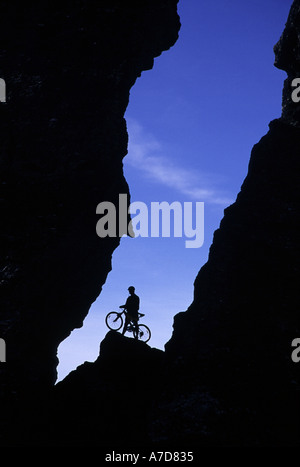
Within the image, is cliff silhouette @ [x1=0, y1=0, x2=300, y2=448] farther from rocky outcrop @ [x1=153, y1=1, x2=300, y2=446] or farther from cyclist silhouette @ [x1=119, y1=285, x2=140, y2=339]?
cyclist silhouette @ [x1=119, y1=285, x2=140, y2=339]

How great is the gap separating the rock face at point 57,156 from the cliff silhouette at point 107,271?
69 millimetres

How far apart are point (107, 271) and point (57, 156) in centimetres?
752

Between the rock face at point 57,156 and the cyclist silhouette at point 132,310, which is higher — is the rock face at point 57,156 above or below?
above

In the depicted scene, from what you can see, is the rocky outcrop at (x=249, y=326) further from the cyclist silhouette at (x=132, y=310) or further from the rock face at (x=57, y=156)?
the rock face at (x=57, y=156)

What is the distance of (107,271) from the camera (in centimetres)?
2580

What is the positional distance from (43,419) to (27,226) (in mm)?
8771

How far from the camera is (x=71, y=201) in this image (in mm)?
21594

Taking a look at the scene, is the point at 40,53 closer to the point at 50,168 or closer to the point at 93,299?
the point at 50,168

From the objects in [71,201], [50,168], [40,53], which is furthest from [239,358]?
[40,53]

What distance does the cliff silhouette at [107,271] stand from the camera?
17750 millimetres

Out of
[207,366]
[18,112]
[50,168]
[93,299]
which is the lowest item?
[207,366]

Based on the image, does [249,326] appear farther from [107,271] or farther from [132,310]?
[107,271]

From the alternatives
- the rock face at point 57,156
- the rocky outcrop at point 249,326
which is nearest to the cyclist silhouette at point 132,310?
the rock face at point 57,156
